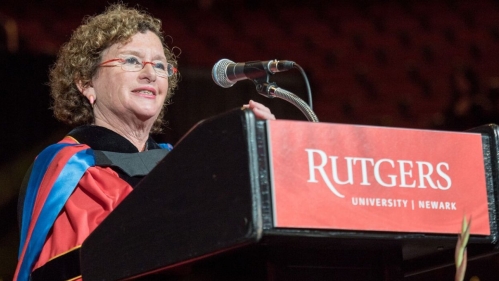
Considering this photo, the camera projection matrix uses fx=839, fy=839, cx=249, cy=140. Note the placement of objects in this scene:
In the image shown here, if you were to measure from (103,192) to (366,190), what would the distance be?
68cm

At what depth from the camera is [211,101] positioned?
12.5 feet

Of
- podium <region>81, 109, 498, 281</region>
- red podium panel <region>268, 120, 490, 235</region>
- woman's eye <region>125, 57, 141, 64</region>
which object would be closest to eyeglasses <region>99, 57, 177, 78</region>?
woman's eye <region>125, 57, 141, 64</region>

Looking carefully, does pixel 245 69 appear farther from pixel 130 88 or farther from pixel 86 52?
pixel 86 52

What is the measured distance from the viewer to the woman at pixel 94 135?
5.38 ft

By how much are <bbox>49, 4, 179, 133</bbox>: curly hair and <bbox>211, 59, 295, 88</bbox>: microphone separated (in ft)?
1.45

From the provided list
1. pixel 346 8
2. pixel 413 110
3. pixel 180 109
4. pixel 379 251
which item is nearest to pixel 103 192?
pixel 379 251

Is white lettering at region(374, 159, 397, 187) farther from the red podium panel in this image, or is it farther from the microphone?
the microphone

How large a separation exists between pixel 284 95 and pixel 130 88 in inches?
20.3

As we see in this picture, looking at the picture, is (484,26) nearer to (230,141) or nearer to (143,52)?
(143,52)

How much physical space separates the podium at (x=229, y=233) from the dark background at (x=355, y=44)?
8.61ft

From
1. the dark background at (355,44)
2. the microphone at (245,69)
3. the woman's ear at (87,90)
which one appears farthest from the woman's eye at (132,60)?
the dark background at (355,44)

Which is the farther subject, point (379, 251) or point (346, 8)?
point (346, 8)

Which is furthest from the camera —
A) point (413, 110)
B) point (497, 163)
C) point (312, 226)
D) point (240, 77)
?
point (413, 110)

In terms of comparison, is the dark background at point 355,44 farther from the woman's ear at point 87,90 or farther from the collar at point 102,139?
the collar at point 102,139
